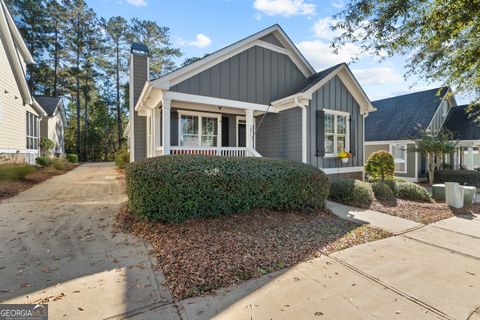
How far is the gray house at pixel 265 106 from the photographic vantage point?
812 cm

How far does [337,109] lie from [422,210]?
4.42m

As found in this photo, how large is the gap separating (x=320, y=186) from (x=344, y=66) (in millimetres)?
5396

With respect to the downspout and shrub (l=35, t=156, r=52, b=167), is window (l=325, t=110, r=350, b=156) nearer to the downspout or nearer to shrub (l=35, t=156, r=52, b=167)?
the downspout

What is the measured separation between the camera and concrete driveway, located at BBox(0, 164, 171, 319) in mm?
2434

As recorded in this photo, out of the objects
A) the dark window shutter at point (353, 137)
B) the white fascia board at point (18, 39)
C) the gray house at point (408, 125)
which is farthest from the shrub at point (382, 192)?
the white fascia board at point (18, 39)

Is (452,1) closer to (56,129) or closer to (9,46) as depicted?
(9,46)

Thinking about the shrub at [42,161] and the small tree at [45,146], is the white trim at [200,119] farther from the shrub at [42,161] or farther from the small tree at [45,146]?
the small tree at [45,146]

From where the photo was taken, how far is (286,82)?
395 inches

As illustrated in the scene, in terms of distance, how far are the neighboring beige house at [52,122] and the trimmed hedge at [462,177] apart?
27350 mm

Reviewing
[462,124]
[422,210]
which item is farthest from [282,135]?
[462,124]

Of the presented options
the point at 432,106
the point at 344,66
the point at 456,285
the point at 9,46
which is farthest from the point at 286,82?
the point at 9,46

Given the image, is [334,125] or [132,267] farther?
[334,125]

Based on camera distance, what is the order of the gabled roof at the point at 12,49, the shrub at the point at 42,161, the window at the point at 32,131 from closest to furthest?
1. the gabled roof at the point at 12,49
2. the window at the point at 32,131
3. the shrub at the point at 42,161

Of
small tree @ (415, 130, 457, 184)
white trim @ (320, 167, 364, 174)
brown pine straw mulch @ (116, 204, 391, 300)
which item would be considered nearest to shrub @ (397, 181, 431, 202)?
white trim @ (320, 167, 364, 174)
